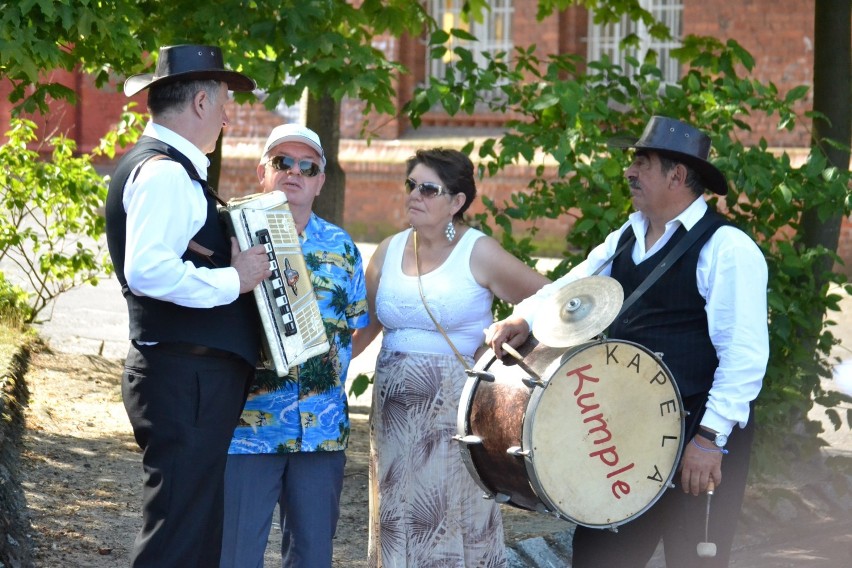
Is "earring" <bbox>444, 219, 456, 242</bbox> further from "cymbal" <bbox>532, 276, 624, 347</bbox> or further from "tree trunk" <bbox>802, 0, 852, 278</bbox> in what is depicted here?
"tree trunk" <bbox>802, 0, 852, 278</bbox>

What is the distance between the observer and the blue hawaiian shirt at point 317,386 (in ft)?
12.5

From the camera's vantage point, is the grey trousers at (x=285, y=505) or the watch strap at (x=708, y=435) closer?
the watch strap at (x=708, y=435)

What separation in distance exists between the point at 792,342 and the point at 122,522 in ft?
10.4

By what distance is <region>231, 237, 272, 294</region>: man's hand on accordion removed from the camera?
3.32 m

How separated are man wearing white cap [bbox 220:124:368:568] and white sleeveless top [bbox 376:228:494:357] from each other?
0.77ft

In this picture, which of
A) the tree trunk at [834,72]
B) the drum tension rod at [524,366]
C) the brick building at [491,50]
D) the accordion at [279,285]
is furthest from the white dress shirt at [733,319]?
the brick building at [491,50]

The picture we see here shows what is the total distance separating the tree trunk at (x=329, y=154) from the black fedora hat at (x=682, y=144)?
362 centimetres

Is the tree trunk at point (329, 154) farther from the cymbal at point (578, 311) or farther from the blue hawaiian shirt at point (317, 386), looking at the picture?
the cymbal at point (578, 311)

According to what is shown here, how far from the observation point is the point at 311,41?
544 cm

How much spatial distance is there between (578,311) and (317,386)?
0.93 meters

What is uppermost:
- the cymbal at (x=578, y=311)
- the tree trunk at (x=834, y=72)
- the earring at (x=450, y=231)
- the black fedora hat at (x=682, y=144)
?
the tree trunk at (x=834, y=72)

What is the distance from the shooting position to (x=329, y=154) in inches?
291

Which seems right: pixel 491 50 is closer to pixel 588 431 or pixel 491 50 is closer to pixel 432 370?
pixel 432 370

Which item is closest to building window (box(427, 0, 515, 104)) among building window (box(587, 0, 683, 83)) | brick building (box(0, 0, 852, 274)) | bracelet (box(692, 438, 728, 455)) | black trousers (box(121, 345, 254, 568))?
brick building (box(0, 0, 852, 274))
